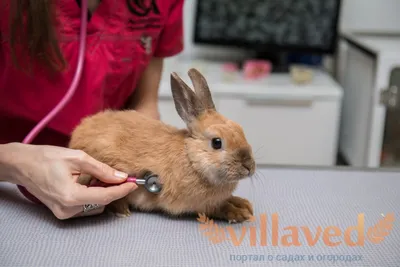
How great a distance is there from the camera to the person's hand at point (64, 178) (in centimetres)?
66

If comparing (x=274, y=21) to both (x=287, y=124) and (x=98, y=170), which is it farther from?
(x=98, y=170)

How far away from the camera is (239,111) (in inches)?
76.8

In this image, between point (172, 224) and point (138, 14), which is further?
point (138, 14)

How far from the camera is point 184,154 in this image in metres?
0.70

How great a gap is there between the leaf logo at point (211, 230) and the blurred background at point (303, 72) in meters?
1.01

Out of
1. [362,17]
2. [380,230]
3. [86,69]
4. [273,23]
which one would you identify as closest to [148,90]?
[86,69]

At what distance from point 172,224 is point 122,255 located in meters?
0.11

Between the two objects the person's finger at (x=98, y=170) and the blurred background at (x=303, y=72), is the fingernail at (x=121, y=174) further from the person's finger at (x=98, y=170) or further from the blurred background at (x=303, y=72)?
the blurred background at (x=303, y=72)

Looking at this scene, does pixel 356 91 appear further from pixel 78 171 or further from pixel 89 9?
pixel 78 171

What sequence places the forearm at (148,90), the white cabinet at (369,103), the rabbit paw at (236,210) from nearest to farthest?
the rabbit paw at (236,210)
the forearm at (148,90)
the white cabinet at (369,103)

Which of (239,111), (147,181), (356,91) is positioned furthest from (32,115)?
(356,91)

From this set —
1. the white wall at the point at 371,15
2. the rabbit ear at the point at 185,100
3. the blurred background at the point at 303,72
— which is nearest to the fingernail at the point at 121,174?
the rabbit ear at the point at 185,100

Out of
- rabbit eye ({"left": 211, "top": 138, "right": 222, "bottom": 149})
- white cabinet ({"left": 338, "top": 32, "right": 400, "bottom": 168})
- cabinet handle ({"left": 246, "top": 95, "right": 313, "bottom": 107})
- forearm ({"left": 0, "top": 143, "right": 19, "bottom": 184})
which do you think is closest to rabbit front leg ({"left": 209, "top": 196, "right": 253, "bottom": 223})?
rabbit eye ({"left": 211, "top": 138, "right": 222, "bottom": 149})

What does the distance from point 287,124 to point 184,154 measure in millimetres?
1299
